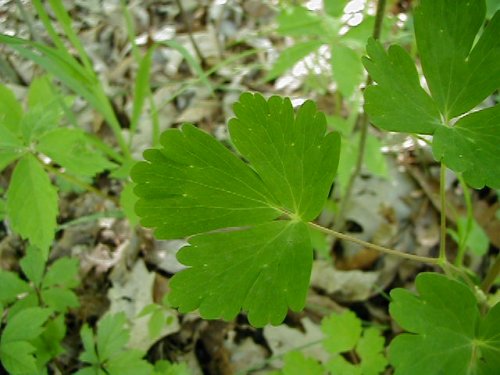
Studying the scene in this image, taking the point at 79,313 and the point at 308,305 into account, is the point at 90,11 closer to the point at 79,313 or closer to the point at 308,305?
the point at 79,313

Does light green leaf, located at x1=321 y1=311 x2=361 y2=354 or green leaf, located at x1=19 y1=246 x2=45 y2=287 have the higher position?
green leaf, located at x1=19 y1=246 x2=45 y2=287

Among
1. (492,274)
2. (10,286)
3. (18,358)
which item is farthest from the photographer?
(10,286)

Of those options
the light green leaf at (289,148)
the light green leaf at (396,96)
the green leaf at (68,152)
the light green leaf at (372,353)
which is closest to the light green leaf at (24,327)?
the green leaf at (68,152)

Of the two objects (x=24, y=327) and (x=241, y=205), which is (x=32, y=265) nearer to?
(x=24, y=327)

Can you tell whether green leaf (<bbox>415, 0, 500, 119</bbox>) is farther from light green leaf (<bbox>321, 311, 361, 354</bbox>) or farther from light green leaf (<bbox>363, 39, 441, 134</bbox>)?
light green leaf (<bbox>321, 311, 361, 354</bbox>)

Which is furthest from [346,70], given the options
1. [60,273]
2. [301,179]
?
[60,273]

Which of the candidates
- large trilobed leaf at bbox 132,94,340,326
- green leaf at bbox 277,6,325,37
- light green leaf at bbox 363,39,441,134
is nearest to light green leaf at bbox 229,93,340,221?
large trilobed leaf at bbox 132,94,340,326

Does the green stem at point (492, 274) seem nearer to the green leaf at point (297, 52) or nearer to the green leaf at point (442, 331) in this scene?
the green leaf at point (442, 331)
